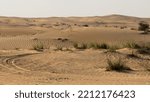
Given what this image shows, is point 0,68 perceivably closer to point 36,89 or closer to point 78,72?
point 78,72

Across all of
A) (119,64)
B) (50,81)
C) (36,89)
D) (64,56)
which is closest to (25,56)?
(64,56)

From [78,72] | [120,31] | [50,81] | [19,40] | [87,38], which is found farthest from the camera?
[120,31]

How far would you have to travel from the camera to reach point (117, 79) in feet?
43.4

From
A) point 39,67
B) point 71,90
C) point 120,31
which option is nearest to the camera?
point 71,90

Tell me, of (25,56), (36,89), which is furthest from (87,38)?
(36,89)

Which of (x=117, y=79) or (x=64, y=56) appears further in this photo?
(x=64, y=56)

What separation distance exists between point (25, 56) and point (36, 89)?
893 cm

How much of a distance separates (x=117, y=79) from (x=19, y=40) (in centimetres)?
1866

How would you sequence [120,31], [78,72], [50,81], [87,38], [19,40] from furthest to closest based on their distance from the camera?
[120,31] < [87,38] < [19,40] < [78,72] < [50,81]

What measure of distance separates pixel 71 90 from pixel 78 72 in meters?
5.43

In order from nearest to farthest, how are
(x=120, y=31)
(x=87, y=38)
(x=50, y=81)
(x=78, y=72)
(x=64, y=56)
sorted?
1. (x=50, y=81)
2. (x=78, y=72)
3. (x=64, y=56)
4. (x=87, y=38)
5. (x=120, y=31)

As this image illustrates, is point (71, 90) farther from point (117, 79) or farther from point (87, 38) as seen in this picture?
point (87, 38)

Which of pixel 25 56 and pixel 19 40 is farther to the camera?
pixel 19 40

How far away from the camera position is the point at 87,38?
34781 mm
